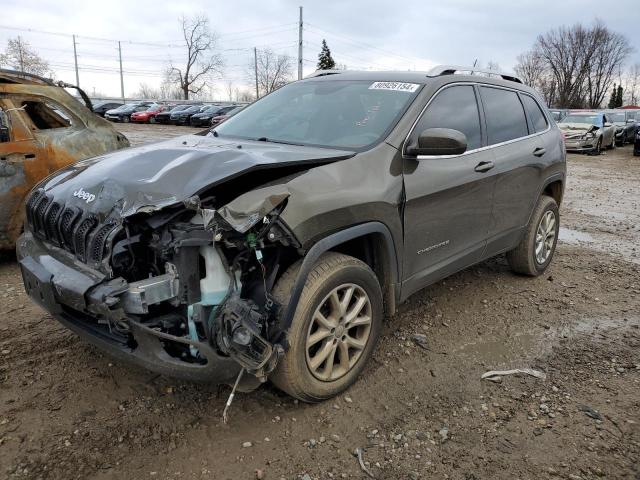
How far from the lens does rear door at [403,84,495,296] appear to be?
3.32 metres

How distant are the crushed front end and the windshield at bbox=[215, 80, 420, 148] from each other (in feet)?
3.55

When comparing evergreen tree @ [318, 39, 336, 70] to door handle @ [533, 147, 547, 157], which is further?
evergreen tree @ [318, 39, 336, 70]

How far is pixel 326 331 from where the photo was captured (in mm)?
2861

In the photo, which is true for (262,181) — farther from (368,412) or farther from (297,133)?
(368,412)

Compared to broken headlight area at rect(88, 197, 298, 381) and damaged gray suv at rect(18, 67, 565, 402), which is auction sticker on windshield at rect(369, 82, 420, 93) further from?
broken headlight area at rect(88, 197, 298, 381)

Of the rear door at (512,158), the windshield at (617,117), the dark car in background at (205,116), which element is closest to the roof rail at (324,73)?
the rear door at (512,158)

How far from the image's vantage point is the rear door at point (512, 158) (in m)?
4.18

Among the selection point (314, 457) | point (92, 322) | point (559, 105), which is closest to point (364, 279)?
point (314, 457)

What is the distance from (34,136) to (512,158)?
4501mm

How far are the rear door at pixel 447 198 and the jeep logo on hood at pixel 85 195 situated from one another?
70.2 inches

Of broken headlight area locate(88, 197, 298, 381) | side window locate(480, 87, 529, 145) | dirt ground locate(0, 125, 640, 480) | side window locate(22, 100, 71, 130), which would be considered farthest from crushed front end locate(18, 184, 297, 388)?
side window locate(22, 100, 71, 130)

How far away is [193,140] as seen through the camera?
369 centimetres

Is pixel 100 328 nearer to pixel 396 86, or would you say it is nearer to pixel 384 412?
pixel 384 412

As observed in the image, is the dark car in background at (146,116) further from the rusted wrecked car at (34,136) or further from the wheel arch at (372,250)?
the wheel arch at (372,250)
